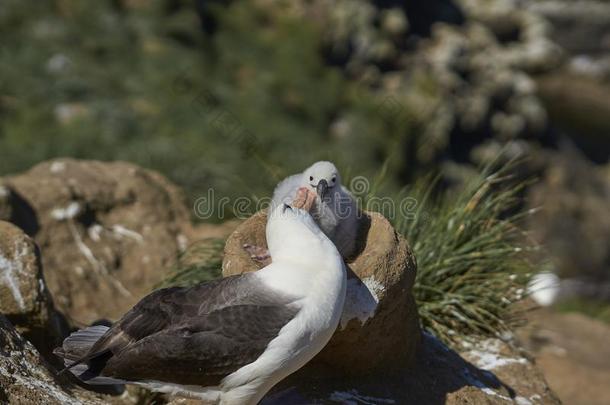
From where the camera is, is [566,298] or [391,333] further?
[566,298]

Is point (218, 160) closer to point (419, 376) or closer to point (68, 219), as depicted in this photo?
point (68, 219)

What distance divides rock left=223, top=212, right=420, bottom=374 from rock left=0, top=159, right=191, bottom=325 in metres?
2.26

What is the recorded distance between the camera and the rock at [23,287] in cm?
529

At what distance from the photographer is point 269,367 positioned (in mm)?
4254

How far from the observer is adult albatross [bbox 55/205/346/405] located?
425 cm

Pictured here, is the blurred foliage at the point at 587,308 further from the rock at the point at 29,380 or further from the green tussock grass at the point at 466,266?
the rock at the point at 29,380

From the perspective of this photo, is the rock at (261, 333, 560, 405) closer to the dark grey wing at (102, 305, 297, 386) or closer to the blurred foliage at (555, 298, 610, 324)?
the dark grey wing at (102, 305, 297, 386)

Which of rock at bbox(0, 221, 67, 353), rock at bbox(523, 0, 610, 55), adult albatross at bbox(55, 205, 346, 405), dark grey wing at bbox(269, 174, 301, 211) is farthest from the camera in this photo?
rock at bbox(523, 0, 610, 55)

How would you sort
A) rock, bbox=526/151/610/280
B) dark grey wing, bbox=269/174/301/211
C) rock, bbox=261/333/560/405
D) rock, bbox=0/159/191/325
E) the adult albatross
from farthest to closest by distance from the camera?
rock, bbox=526/151/610/280
rock, bbox=0/159/191/325
dark grey wing, bbox=269/174/301/211
rock, bbox=261/333/560/405
the adult albatross

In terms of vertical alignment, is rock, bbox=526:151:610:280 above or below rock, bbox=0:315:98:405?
below

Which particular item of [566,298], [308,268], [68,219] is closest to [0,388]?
[308,268]

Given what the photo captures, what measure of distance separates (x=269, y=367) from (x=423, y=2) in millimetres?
19603

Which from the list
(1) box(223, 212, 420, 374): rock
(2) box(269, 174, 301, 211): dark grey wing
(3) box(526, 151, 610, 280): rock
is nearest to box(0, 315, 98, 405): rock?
(1) box(223, 212, 420, 374): rock

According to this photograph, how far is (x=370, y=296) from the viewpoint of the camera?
4.87 m
